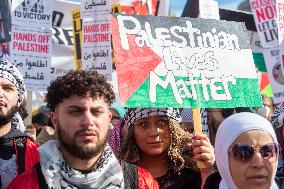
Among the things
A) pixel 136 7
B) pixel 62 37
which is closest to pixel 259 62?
pixel 136 7

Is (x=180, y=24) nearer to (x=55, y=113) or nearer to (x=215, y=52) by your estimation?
(x=215, y=52)

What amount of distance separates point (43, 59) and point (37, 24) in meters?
0.43

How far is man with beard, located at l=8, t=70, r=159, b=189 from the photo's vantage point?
9.18ft

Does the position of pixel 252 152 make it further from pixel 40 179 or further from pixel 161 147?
pixel 40 179

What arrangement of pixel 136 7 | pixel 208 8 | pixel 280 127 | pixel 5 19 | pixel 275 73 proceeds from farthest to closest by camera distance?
pixel 136 7 < pixel 275 73 < pixel 5 19 < pixel 208 8 < pixel 280 127

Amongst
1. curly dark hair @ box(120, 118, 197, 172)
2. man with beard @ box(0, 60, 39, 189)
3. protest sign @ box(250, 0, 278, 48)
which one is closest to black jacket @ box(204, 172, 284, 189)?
curly dark hair @ box(120, 118, 197, 172)

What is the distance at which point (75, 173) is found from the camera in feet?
9.20

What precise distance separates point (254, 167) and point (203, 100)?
78 centimetres

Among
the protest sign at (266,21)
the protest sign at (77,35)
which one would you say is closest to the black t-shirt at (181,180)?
the protest sign at (77,35)

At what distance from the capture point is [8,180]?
3.25m

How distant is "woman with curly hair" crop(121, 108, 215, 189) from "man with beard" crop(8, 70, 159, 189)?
64 centimetres

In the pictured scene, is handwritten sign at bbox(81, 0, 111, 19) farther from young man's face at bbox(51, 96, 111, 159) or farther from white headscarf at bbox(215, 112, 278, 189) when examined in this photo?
white headscarf at bbox(215, 112, 278, 189)

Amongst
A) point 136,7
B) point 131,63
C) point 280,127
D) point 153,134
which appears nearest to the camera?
point 131,63

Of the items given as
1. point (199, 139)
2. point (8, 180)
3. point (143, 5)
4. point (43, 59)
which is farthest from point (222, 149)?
point (143, 5)
